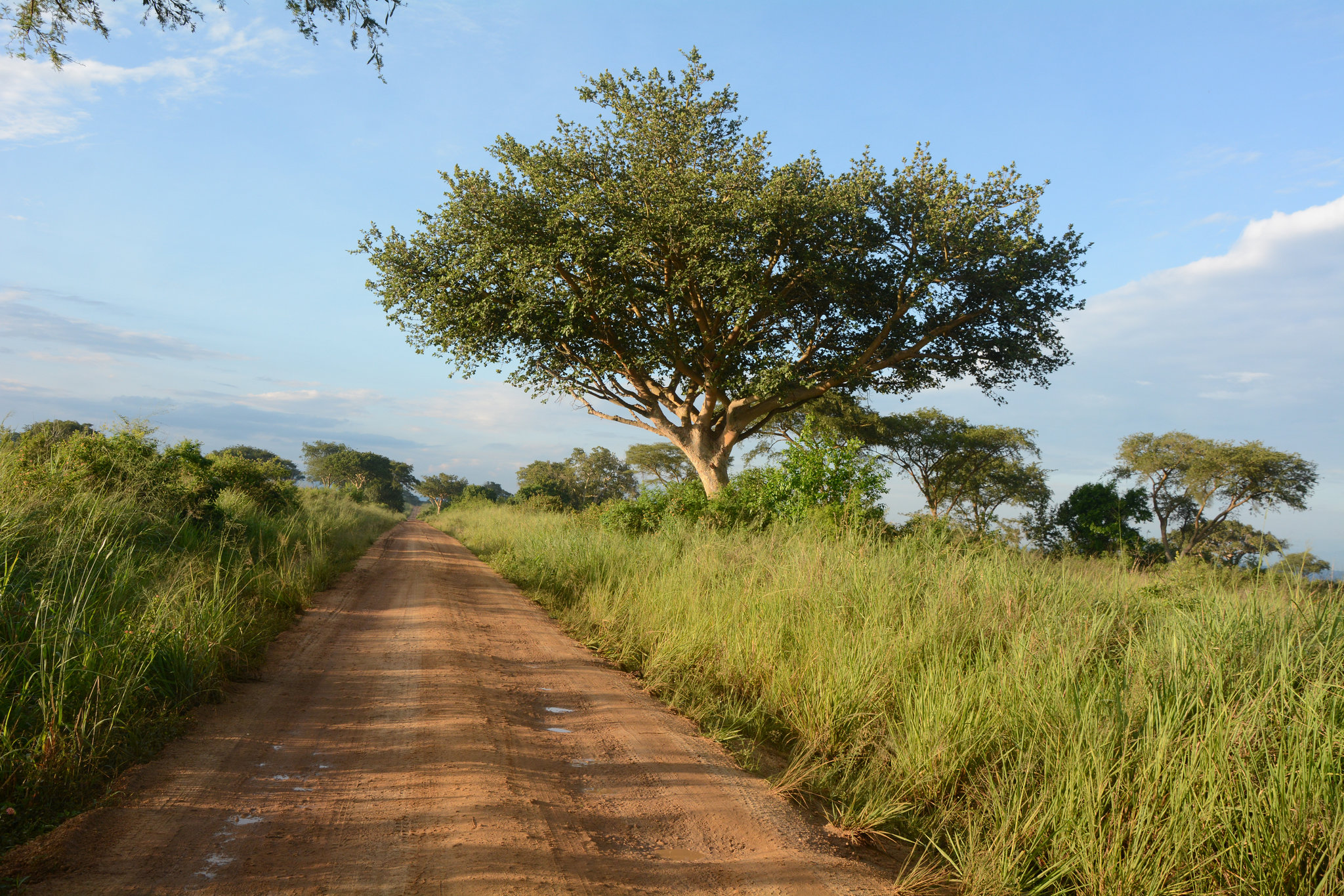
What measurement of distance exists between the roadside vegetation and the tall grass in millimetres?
3606

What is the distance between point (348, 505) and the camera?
28.9 meters

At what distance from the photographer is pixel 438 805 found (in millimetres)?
3416

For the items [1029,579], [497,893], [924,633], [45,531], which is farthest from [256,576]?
[1029,579]

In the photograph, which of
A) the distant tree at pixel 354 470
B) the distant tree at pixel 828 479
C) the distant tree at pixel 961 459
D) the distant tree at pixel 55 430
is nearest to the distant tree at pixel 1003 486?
the distant tree at pixel 961 459

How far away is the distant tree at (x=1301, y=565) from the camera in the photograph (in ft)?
15.0

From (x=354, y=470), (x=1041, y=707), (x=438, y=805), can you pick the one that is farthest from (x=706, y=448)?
(x=354, y=470)

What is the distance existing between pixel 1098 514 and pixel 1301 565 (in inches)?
994

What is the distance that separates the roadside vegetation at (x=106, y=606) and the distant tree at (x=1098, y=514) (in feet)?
85.6

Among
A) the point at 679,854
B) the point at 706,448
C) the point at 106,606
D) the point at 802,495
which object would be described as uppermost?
the point at 706,448

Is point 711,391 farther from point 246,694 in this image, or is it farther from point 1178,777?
point 1178,777

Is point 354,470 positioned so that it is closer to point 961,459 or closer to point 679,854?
point 961,459

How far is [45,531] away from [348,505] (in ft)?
82.0

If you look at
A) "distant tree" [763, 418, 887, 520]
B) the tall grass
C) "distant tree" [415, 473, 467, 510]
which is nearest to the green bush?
"distant tree" [763, 418, 887, 520]

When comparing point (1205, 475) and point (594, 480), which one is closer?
point (1205, 475)
